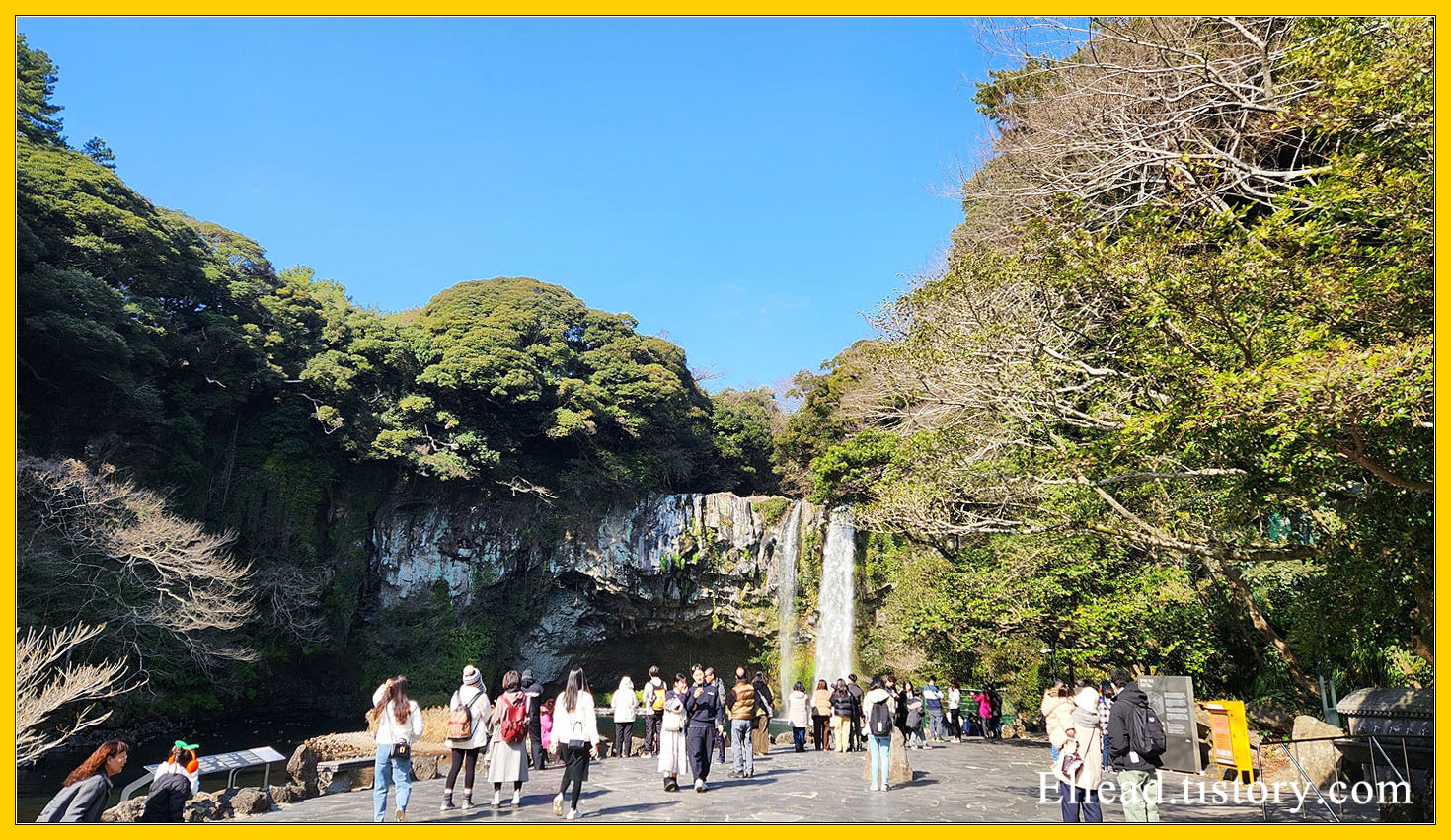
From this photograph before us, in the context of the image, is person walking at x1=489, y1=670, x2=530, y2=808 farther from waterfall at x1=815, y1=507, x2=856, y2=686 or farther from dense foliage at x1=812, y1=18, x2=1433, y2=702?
waterfall at x1=815, y1=507, x2=856, y2=686

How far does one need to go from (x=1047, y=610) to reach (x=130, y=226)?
22.8 metres

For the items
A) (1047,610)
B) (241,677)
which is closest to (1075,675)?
(1047,610)

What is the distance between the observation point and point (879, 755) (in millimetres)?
8922

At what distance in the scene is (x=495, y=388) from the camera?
87.9 ft

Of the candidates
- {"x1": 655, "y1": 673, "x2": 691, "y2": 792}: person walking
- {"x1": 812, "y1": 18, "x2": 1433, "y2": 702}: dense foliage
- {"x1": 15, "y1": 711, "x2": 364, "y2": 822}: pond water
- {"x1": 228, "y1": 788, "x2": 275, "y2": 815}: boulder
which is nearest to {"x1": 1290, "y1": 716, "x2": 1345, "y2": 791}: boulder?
{"x1": 812, "y1": 18, "x2": 1433, "y2": 702}: dense foliage

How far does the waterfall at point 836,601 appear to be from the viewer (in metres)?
26.4

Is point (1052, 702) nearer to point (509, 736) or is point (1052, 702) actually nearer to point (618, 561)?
point (509, 736)

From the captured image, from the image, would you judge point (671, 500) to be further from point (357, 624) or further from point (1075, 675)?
point (1075, 675)

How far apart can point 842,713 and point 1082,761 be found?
7.43 m

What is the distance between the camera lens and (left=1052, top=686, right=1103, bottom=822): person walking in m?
6.18

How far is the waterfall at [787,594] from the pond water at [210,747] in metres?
13.4

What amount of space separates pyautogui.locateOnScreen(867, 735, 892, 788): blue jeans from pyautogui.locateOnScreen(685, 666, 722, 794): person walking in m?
1.76

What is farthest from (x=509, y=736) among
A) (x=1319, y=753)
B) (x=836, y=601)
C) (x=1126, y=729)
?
(x=836, y=601)

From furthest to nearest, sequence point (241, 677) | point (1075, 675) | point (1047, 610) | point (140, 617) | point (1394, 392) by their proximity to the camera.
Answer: point (241, 677), point (140, 617), point (1075, 675), point (1047, 610), point (1394, 392)
